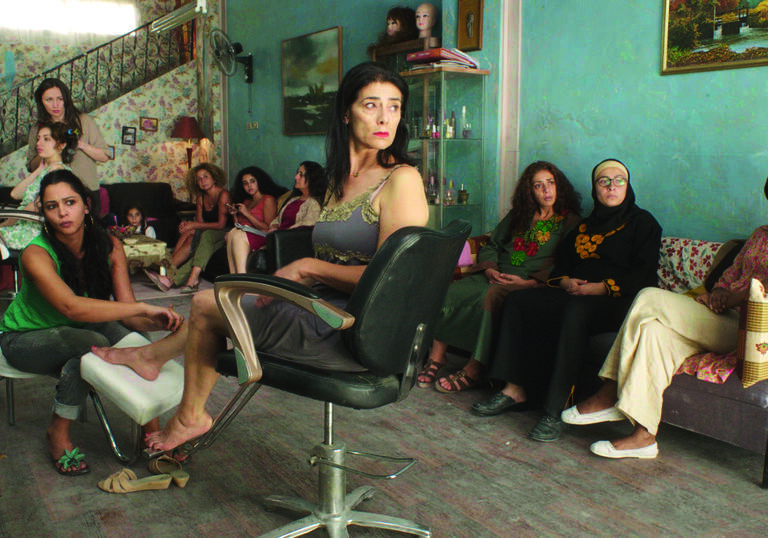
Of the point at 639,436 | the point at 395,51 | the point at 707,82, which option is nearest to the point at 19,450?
the point at 639,436

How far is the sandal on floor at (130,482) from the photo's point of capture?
7.54ft

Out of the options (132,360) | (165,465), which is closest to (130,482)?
(165,465)

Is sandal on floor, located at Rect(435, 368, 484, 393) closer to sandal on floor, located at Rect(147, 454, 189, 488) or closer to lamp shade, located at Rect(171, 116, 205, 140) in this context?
sandal on floor, located at Rect(147, 454, 189, 488)

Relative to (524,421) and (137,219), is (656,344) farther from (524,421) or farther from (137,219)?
(137,219)

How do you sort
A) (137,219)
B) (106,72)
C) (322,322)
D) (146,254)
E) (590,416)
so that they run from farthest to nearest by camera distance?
1. (106,72)
2. (137,219)
3. (146,254)
4. (590,416)
5. (322,322)

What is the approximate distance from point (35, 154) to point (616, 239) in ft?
11.5

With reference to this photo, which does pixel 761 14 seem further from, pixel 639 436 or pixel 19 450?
pixel 19 450

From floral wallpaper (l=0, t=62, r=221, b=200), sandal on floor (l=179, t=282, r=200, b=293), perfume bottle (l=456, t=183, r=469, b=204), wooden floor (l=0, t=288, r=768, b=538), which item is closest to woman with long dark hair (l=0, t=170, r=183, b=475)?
wooden floor (l=0, t=288, r=768, b=538)

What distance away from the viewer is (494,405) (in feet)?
10.1

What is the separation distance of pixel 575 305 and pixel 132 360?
1754 millimetres

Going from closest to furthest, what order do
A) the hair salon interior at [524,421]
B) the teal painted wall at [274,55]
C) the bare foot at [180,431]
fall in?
the bare foot at [180,431]
the hair salon interior at [524,421]
the teal painted wall at [274,55]

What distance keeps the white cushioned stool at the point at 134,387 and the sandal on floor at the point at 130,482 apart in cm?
21

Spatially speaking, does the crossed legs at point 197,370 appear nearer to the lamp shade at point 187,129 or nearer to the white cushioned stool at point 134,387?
the white cushioned stool at point 134,387

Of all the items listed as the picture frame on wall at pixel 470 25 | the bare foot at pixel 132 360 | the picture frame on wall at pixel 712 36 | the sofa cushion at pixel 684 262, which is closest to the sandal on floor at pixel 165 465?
the bare foot at pixel 132 360
